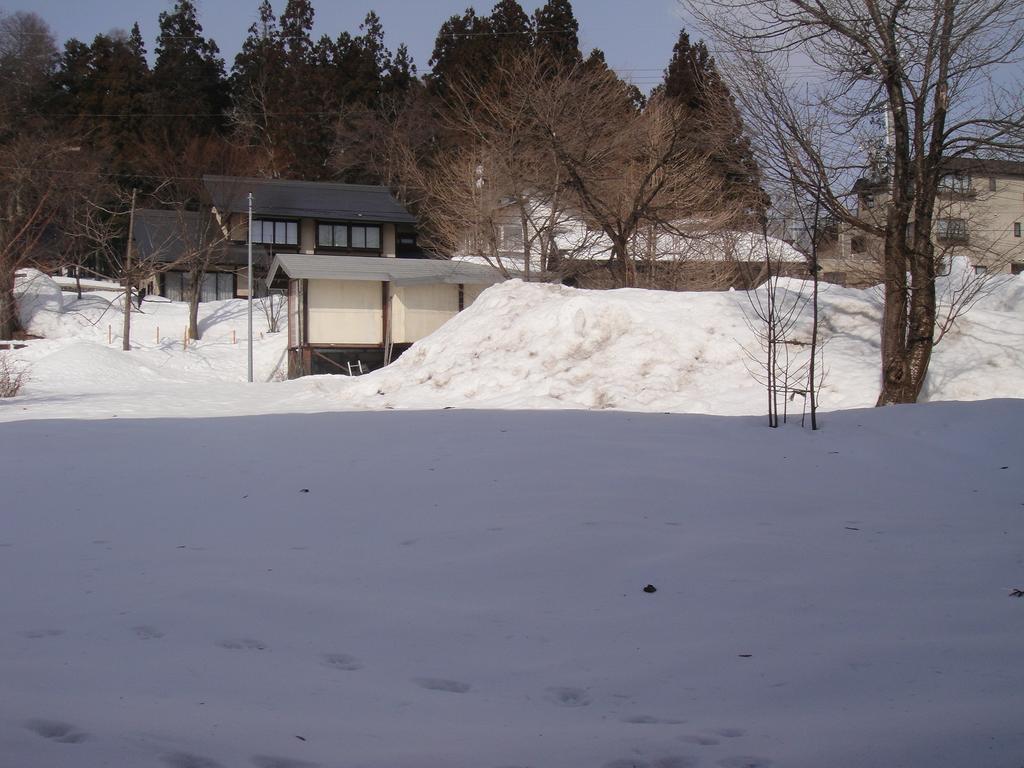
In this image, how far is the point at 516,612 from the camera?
13.0 feet

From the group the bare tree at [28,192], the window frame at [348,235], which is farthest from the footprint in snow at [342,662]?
the window frame at [348,235]

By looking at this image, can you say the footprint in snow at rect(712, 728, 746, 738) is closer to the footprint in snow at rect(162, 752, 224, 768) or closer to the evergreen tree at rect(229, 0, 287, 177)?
the footprint in snow at rect(162, 752, 224, 768)

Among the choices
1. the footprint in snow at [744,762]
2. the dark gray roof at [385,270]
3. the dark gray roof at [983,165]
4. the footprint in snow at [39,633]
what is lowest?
the footprint in snow at [744,762]

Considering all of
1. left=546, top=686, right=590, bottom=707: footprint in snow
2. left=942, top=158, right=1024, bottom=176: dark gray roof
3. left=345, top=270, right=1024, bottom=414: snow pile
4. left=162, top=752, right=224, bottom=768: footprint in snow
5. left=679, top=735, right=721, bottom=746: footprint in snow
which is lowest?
left=546, top=686, right=590, bottom=707: footprint in snow

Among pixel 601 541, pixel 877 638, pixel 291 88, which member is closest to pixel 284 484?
pixel 601 541

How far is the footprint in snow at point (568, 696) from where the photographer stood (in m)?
2.99

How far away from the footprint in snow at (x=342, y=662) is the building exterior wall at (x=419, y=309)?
23.8 m

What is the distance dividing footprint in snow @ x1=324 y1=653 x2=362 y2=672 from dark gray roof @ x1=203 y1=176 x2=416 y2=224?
39.2 m

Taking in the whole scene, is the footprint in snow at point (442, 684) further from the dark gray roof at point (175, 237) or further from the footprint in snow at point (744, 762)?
the dark gray roof at point (175, 237)

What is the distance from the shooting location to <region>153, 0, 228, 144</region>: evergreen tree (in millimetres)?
48844

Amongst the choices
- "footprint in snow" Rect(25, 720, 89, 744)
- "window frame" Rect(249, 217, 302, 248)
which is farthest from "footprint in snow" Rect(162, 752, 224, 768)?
"window frame" Rect(249, 217, 302, 248)

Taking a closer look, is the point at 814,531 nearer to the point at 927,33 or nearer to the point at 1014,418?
the point at 1014,418

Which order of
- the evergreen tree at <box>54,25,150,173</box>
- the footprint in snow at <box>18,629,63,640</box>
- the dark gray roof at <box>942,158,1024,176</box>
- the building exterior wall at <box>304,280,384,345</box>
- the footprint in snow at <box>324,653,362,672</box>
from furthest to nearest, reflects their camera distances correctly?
the evergreen tree at <box>54,25,150,173</box>
the building exterior wall at <box>304,280,384,345</box>
the dark gray roof at <box>942,158,1024,176</box>
the footprint in snow at <box>18,629,63,640</box>
the footprint in snow at <box>324,653,362,672</box>

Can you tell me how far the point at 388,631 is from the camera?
12.0 feet
